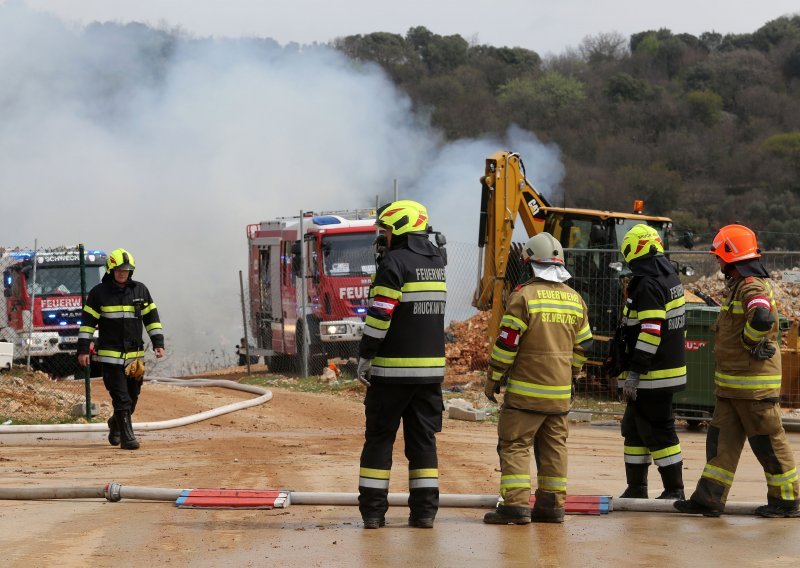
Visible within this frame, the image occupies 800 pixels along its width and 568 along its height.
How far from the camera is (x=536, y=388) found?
779 centimetres

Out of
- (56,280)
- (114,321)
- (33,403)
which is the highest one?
(56,280)

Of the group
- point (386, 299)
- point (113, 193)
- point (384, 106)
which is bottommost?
point (386, 299)

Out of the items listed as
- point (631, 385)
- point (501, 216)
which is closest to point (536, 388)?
point (631, 385)

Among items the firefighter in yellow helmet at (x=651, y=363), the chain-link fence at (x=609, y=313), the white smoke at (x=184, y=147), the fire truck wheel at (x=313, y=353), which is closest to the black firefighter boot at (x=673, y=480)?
the firefighter in yellow helmet at (x=651, y=363)

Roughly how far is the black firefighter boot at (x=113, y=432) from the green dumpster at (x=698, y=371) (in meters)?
6.63

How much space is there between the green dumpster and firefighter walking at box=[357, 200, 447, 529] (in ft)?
24.3

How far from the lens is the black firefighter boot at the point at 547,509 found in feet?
25.6

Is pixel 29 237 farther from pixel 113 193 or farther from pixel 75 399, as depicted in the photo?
pixel 75 399

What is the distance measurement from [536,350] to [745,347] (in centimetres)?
148

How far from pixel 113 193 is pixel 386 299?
117 feet

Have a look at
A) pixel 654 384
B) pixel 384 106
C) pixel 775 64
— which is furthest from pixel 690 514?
pixel 775 64

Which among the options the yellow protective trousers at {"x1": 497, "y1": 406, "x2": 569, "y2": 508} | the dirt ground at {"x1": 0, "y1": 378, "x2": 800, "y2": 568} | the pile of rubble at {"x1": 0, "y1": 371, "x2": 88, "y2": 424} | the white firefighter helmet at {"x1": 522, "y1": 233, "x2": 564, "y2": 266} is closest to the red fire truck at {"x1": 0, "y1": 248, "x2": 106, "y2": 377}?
the pile of rubble at {"x1": 0, "y1": 371, "x2": 88, "y2": 424}

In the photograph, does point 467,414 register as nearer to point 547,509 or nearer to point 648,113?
point 547,509

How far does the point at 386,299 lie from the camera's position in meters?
7.58
